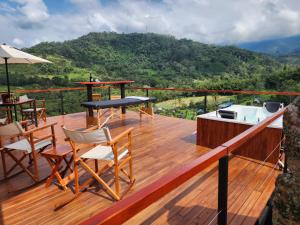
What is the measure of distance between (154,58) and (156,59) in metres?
0.42

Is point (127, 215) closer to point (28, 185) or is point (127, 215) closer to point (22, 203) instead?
point (22, 203)

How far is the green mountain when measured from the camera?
2231cm

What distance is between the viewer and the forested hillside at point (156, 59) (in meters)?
21.8

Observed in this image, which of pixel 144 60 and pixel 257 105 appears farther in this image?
pixel 144 60

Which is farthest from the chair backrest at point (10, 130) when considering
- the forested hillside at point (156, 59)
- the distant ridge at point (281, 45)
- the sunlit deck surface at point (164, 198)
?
the distant ridge at point (281, 45)

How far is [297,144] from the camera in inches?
47.7

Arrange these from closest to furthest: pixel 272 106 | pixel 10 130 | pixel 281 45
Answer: pixel 10 130
pixel 272 106
pixel 281 45

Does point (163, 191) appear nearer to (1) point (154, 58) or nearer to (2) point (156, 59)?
(2) point (156, 59)

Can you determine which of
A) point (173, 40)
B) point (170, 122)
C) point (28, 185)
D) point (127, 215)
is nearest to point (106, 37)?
point (173, 40)

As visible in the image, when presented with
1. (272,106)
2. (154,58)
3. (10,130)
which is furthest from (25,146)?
(154,58)

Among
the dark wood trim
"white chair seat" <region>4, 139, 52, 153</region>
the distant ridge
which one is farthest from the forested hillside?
the distant ridge

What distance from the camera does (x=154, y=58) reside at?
28266 mm

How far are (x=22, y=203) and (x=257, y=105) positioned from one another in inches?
205

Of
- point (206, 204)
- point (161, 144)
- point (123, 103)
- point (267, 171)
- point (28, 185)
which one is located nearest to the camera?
point (206, 204)
